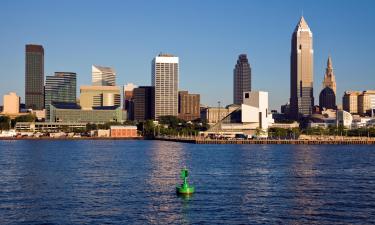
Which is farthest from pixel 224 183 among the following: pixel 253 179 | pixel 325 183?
pixel 325 183

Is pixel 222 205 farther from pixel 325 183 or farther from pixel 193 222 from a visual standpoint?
pixel 325 183

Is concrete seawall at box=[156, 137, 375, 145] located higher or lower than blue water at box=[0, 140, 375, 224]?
higher

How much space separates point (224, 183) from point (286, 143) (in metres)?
128

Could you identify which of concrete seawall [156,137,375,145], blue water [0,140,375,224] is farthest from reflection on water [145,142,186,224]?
concrete seawall [156,137,375,145]

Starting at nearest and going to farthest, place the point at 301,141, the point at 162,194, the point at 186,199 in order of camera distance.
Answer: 1. the point at 186,199
2. the point at 162,194
3. the point at 301,141

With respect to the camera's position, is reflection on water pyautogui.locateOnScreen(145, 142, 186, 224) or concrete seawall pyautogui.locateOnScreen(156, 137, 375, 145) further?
concrete seawall pyautogui.locateOnScreen(156, 137, 375, 145)

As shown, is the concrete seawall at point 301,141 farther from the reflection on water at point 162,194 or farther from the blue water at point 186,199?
the reflection on water at point 162,194

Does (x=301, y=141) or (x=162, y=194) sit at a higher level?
(x=301, y=141)

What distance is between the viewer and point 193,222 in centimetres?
3453

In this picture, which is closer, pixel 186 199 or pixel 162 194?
pixel 186 199

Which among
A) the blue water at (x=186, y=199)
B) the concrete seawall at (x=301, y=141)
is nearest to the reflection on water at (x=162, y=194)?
the blue water at (x=186, y=199)

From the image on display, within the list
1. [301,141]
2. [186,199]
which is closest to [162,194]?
[186,199]

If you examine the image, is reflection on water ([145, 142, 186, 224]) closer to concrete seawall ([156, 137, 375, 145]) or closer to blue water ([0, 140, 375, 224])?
blue water ([0, 140, 375, 224])

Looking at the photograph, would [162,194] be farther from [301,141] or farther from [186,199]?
[301,141]
